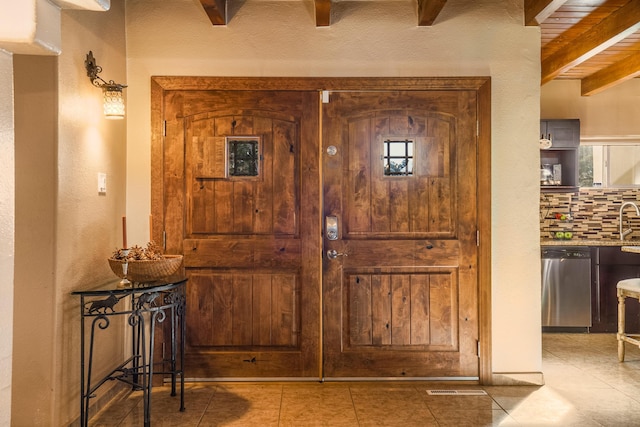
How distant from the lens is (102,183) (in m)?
3.20

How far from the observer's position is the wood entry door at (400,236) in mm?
3648

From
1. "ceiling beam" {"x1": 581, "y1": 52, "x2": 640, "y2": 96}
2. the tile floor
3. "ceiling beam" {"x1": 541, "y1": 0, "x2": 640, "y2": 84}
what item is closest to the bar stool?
the tile floor

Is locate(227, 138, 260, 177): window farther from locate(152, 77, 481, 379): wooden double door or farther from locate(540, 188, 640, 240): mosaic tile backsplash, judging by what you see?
locate(540, 188, 640, 240): mosaic tile backsplash

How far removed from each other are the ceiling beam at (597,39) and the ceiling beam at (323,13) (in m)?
2.05

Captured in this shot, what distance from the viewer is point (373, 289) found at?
3662 millimetres

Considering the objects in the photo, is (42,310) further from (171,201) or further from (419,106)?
(419,106)

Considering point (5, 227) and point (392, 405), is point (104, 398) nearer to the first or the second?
point (392, 405)

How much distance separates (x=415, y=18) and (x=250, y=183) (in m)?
1.60

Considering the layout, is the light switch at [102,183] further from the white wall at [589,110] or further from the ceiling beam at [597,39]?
the white wall at [589,110]

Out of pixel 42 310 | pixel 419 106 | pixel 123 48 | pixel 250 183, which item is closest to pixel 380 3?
pixel 419 106

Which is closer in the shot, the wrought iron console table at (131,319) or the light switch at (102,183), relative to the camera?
the wrought iron console table at (131,319)

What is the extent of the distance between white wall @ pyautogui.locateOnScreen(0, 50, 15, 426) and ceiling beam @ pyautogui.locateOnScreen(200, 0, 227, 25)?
176 centimetres

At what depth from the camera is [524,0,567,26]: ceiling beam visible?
3275mm

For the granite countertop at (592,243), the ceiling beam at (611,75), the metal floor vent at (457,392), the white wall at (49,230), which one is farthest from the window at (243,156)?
the ceiling beam at (611,75)
